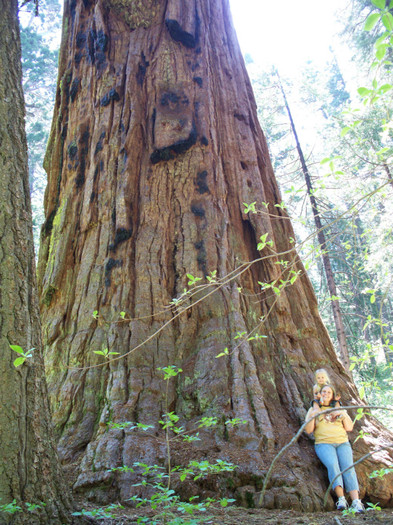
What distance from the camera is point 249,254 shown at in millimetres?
4867

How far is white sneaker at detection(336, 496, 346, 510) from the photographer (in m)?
3.05

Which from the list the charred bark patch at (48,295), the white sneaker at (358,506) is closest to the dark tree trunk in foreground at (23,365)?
the white sneaker at (358,506)

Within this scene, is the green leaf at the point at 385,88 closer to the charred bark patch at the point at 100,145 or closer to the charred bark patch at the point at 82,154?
the charred bark patch at the point at 100,145

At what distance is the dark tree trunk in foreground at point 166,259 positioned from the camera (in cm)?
333

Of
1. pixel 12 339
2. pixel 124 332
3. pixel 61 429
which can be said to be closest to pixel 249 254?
pixel 124 332

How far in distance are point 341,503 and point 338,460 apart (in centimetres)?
43

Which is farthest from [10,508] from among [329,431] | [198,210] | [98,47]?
[98,47]

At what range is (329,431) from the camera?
347cm

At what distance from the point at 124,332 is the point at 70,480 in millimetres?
1367

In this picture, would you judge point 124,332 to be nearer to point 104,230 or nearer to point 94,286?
point 94,286

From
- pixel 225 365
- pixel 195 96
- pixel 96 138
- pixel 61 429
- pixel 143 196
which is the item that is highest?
pixel 195 96

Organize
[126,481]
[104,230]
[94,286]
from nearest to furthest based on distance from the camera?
[126,481]
[94,286]
[104,230]

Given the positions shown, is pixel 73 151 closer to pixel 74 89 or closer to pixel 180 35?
pixel 74 89

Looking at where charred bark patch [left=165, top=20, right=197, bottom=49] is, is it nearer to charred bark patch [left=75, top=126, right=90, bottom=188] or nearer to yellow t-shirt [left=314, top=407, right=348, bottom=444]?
charred bark patch [left=75, top=126, right=90, bottom=188]
